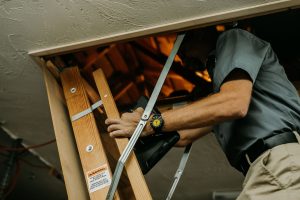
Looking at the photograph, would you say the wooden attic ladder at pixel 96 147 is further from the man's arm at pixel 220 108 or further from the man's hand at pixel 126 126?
the man's arm at pixel 220 108

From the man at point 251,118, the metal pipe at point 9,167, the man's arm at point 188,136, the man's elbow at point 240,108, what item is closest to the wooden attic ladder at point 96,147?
the man at point 251,118

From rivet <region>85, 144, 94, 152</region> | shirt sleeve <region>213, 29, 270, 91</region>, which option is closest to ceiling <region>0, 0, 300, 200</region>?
shirt sleeve <region>213, 29, 270, 91</region>

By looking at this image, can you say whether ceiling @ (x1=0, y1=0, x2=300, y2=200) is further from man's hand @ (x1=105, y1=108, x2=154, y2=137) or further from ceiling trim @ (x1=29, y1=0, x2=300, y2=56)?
man's hand @ (x1=105, y1=108, x2=154, y2=137)

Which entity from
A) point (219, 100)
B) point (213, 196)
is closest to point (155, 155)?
point (219, 100)

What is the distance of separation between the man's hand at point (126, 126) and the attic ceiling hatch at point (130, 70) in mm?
277

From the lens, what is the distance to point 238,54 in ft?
4.61

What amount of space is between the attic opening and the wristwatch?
0.46m

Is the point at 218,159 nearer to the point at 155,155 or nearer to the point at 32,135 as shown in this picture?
the point at 155,155

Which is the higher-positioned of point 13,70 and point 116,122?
point 13,70

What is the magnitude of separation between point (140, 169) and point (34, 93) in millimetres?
928

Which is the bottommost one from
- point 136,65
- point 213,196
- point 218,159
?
point 213,196

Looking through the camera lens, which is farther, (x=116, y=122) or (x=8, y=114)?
(x=8, y=114)

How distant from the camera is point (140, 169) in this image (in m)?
1.39

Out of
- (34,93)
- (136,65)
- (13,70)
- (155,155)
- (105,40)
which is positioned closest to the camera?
(155,155)
